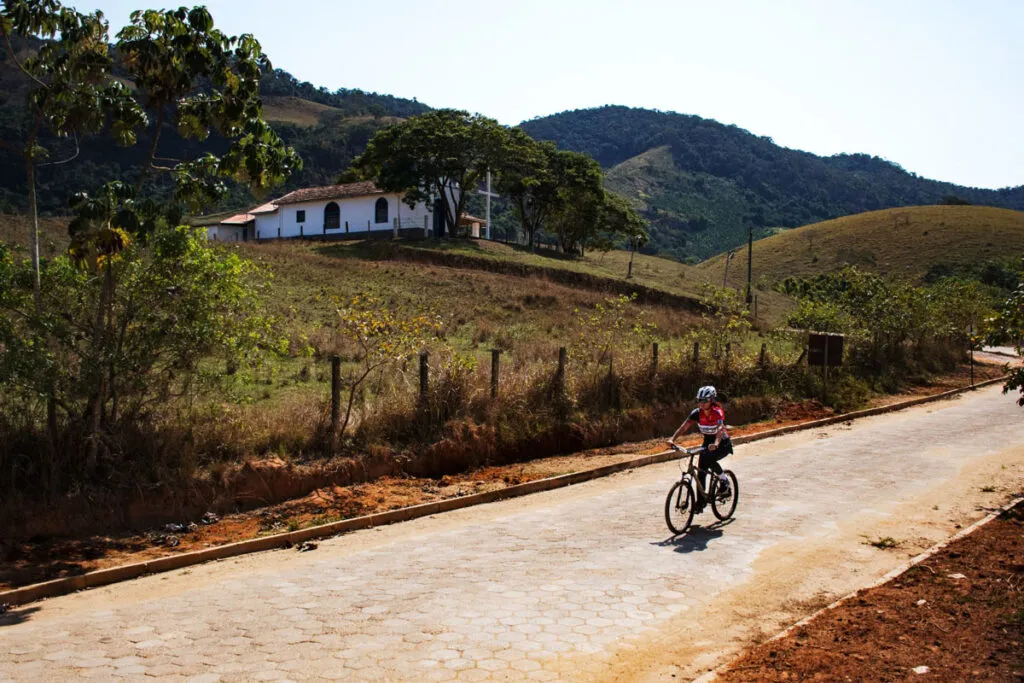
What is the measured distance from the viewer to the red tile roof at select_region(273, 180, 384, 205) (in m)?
60.7

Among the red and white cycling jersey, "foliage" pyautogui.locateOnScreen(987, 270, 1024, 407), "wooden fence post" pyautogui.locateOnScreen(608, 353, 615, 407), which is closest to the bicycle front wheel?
the red and white cycling jersey

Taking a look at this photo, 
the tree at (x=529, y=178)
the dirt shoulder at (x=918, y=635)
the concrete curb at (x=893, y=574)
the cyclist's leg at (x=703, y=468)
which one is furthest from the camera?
the tree at (x=529, y=178)

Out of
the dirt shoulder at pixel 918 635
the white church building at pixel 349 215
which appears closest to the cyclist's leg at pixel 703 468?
the dirt shoulder at pixel 918 635

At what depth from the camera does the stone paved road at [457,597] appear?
20.5 feet

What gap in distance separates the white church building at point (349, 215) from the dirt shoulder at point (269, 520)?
149 ft

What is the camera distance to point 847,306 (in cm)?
2845

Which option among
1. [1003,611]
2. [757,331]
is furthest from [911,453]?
[757,331]

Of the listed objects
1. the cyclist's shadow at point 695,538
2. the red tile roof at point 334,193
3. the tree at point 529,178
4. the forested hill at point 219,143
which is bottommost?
the cyclist's shadow at point 695,538

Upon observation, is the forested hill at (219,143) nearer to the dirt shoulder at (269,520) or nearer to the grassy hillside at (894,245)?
the dirt shoulder at (269,520)

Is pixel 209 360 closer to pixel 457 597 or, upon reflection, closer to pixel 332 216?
pixel 457 597

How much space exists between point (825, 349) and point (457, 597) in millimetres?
18301

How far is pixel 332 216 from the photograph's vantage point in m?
62.3

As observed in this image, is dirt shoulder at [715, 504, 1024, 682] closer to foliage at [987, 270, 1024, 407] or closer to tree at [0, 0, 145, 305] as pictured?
foliage at [987, 270, 1024, 407]

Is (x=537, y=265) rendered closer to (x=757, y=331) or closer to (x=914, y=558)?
(x=757, y=331)
